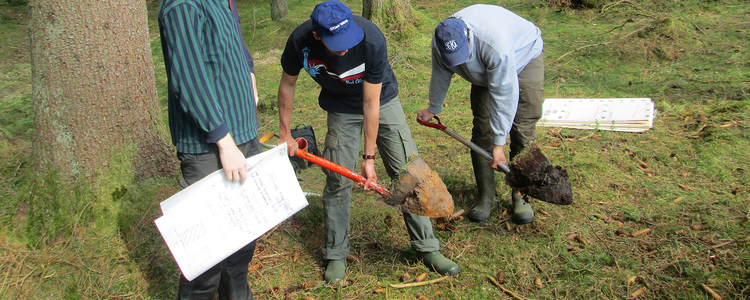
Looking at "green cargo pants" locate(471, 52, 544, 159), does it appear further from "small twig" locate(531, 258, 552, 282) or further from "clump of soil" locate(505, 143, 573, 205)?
"small twig" locate(531, 258, 552, 282)

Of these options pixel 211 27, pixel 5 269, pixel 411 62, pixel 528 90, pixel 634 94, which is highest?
pixel 211 27

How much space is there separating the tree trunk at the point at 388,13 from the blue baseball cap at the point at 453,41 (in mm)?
4926

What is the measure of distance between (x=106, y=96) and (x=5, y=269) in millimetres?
Result: 1061

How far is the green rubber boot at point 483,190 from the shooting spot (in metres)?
3.40

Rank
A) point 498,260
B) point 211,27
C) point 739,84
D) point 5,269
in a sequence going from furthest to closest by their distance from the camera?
point 739,84 → point 498,260 → point 5,269 → point 211,27

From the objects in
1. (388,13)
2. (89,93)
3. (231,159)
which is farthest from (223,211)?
(388,13)

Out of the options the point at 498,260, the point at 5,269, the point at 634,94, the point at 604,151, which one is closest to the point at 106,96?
the point at 5,269

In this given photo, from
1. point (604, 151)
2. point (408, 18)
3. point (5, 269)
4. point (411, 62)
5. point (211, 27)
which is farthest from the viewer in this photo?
point (408, 18)

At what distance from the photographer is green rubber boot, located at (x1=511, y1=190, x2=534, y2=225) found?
329cm

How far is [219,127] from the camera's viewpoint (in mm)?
1880

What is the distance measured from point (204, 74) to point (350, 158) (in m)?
1.19

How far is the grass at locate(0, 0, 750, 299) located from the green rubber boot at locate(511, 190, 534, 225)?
0.19ft

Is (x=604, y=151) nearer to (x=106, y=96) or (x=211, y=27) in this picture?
(x=211, y=27)

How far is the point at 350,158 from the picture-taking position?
283 cm
